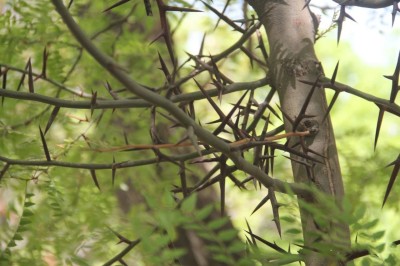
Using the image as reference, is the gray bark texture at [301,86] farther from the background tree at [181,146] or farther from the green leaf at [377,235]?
the green leaf at [377,235]

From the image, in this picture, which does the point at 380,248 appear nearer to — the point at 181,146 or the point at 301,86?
the point at 181,146

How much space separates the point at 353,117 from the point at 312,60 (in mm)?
1930

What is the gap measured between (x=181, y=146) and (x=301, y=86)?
0.28 m

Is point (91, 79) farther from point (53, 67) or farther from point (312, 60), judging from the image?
point (312, 60)

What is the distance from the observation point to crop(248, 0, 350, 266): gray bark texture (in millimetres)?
892

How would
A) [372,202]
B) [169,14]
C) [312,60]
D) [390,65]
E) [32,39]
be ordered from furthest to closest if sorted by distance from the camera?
[390,65] → [169,14] → [32,39] → [372,202] → [312,60]

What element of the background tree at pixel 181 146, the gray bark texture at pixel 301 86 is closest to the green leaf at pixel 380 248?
the background tree at pixel 181 146

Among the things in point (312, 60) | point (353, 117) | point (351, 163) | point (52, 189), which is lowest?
point (52, 189)

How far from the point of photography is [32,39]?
5.16 feet

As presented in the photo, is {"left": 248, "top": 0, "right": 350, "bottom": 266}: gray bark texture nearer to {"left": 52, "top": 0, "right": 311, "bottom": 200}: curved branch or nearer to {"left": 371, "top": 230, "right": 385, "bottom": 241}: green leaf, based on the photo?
{"left": 52, "top": 0, "right": 311, "bottom": 200}: curved branch

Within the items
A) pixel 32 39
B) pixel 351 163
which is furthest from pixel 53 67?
pixel 351 163

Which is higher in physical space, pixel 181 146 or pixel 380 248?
pixel 181 146

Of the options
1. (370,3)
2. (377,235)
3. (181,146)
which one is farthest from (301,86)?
(377,235)

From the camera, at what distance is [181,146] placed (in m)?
0.72
